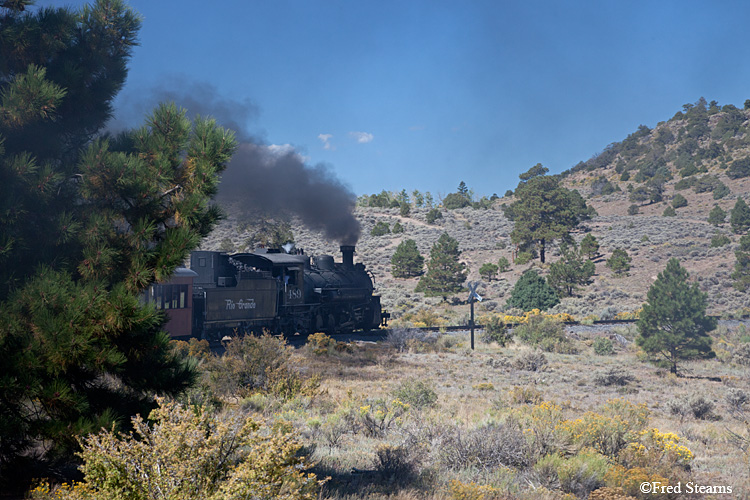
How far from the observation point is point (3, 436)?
5.39 metres

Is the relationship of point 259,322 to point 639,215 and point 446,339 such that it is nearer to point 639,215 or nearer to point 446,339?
point 446,339

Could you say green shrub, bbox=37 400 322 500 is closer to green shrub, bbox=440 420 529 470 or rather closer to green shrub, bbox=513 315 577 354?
green shrub, bbox=440 420 529 470

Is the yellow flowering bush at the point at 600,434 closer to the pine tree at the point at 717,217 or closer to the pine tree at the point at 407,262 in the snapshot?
the pine tree at the point at 407,262

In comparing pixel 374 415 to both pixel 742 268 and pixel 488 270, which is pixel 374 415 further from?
pixel 488 270

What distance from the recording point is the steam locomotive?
21.2 meters

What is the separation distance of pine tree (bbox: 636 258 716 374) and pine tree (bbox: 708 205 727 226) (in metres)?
49.8

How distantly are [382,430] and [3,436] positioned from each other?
632 centimetres

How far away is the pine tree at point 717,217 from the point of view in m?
65.5

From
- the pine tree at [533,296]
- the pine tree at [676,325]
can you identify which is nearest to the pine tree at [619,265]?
the pine tree at [533,296]

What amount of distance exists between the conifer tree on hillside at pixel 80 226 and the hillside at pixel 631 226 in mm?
34652

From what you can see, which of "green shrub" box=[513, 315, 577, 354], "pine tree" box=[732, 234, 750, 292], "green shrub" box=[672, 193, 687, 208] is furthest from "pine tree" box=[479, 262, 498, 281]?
"green shrub" box=[672, 193, 687, 208]

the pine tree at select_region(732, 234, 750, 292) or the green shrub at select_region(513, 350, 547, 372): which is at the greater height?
the pine tree at select_region(732, 234, 750, 292)

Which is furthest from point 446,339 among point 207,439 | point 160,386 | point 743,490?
point 207,439

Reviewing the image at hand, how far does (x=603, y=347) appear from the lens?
2667 cm
